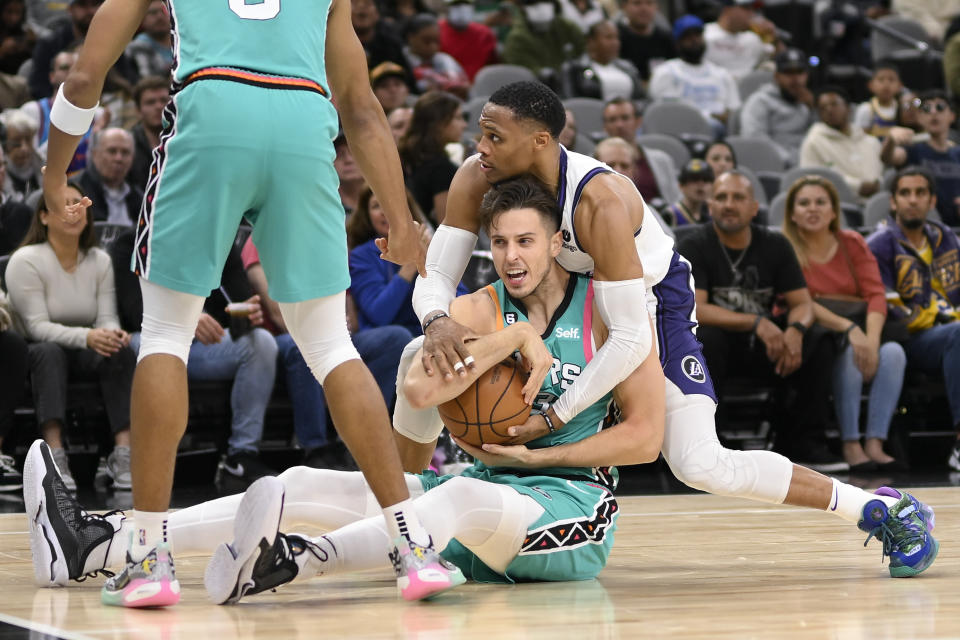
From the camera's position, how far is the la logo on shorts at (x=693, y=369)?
12.2 ft

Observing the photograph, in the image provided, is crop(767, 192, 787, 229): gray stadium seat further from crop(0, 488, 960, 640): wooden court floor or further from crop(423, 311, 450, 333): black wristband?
crop(423, 311, 450, 333): black wristband

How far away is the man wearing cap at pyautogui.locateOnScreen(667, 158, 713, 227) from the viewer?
7562 millimetres

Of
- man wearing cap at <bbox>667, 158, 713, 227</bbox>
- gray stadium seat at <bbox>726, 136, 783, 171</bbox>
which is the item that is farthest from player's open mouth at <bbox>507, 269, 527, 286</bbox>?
gray stadium seat at <bbox>726, 136, 783, 171</bbox>

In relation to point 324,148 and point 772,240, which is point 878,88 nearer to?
point 772,240

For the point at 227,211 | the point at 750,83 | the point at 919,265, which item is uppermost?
the point at 227,211

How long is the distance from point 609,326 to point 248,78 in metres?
1.08

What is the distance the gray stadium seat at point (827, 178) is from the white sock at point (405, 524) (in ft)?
18.8

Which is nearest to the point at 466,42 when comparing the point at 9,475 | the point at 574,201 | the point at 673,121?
the point at 673,121

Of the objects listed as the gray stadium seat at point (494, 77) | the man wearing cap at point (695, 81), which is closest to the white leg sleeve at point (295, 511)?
the gray stadium seat at point (494, 77)

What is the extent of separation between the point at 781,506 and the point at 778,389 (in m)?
1.48

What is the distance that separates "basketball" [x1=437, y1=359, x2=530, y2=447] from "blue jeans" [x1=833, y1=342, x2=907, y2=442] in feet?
12.6

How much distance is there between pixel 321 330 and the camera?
3041mm

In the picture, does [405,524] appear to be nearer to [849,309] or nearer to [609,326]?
[609,326]

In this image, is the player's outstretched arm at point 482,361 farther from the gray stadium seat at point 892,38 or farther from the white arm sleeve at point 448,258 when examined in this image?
the gray stadium seat at point 892,38
